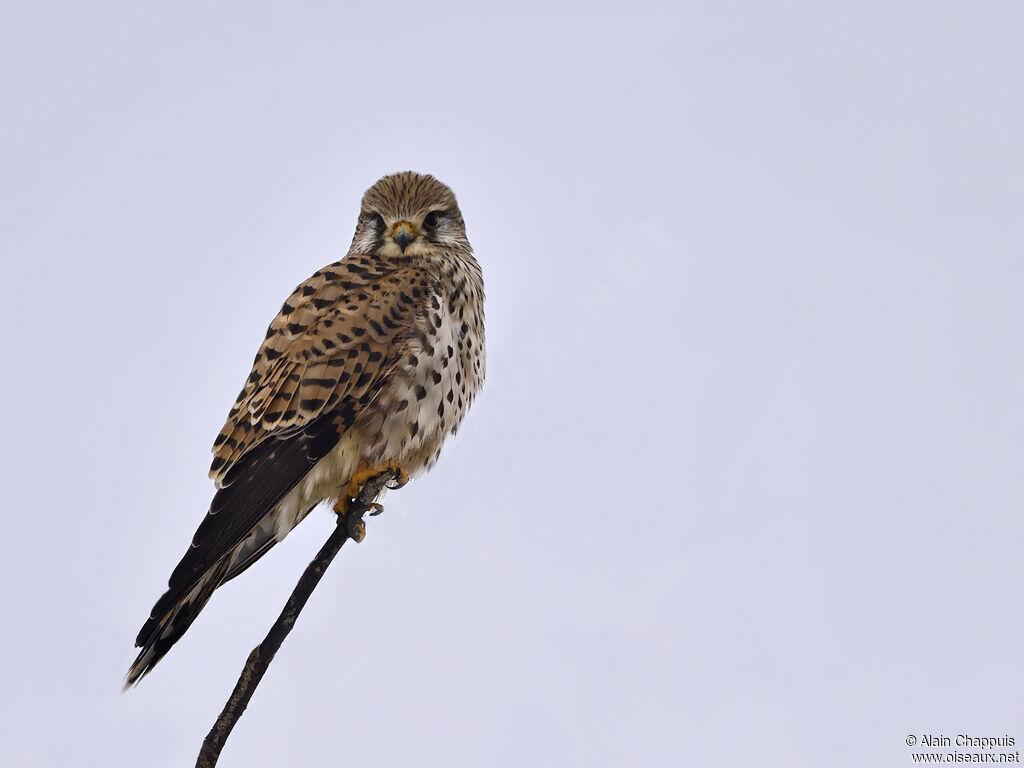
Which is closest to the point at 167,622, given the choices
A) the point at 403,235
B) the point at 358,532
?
the point at 358,532

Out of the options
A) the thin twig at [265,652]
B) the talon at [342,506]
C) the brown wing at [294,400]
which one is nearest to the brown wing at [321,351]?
the brown wing at [294,400]

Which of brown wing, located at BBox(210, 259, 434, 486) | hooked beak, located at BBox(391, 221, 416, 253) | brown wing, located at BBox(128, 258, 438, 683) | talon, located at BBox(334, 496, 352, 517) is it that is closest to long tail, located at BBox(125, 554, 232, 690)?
brown wing, located at BBox(128, 258, 438, 683)

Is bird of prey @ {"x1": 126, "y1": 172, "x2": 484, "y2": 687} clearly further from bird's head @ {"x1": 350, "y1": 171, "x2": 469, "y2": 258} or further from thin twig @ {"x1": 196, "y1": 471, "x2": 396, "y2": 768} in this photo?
thin twig @ {"x1": 196, "y1": 471, "x2": 396, "y2": 768}

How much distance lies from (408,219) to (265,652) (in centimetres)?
242

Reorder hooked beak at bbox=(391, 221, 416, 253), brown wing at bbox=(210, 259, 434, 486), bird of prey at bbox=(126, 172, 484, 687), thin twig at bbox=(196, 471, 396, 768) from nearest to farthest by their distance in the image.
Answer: thin twig at bbox=(196, 471, 396, 768), bird of prey at bbox=(126, 172, 484, 687), brown wing at bbox=(210, 259, 434, 486), hooked beak at bbox=(391, 221, 416, 253)

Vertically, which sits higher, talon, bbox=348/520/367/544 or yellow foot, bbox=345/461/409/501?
yellow foot, bbox=345/461/409/501

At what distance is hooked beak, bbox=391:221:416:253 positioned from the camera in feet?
15.9

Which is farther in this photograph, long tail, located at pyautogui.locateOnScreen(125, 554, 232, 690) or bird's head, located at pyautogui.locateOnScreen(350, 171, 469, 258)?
bird's head, located at pyautogui.locateOnScreen(350, 171, 469, 258)

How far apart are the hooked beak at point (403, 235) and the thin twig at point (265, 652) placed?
1.49 metres

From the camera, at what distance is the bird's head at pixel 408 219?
4902 mm

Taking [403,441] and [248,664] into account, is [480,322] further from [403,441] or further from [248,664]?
[248,664]

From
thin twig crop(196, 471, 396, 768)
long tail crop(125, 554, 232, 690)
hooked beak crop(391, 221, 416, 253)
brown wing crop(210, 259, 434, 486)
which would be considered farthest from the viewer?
hooked beak crop(391, 221, 416, 253)

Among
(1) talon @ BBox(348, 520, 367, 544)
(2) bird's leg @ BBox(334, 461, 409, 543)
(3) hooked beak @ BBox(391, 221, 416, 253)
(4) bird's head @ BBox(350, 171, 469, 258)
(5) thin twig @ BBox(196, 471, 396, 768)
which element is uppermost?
(4) bird's head @ BBox(350, 171, 469, 258)

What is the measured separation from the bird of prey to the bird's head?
0.05 m
